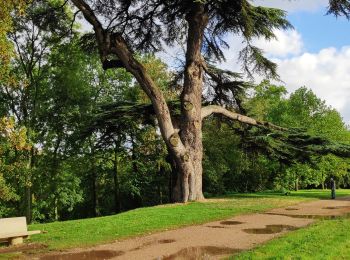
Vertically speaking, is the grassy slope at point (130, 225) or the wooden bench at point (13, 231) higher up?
the wooden bench at point (13, 231)

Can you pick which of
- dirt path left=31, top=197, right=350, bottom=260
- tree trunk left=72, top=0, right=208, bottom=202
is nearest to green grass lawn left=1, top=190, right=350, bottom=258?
dirt path left=31, top=197, right=350, bottom=260

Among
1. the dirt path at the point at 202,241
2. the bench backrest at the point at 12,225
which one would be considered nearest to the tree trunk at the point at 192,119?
the dirt path at the point at 202,241

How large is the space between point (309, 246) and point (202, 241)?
237 cm

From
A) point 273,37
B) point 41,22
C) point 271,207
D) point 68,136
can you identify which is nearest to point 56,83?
point 68,136

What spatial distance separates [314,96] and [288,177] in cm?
1312

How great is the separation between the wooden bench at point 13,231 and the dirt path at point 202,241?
1.81m

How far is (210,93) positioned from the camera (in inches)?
872

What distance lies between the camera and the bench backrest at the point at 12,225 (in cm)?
962

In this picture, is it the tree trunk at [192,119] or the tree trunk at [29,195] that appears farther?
the tree trunk at [29,195]

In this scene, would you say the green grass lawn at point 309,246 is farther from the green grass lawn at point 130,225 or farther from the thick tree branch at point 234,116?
the thick tree branch at point 234,116

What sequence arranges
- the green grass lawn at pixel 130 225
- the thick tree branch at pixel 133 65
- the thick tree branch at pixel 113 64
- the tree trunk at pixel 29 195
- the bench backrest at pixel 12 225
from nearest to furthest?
the green grass lawn at pixel 130 225 → the bench backrest at pixel 12 225 → the thick tree branch at pixel 133 65 → the thick tree branch at pixel 113 64 → the tree trunk at pixel 29 195

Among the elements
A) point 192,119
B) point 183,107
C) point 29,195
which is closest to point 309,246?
A: point 192,119

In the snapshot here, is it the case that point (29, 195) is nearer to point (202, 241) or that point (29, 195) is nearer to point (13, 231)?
point (13, 231)

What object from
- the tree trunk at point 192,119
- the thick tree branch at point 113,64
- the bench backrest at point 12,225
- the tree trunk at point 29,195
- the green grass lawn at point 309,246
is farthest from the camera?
the tree trunk at point 29,195
